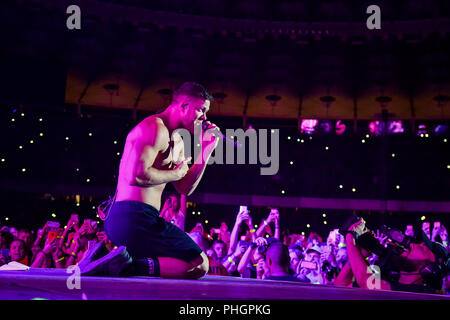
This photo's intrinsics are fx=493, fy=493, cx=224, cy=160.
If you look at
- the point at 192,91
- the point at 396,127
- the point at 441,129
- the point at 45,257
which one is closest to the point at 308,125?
the point at 396,127

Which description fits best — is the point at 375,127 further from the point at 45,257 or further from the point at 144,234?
the point at 144,234

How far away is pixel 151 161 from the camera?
9.55 feet

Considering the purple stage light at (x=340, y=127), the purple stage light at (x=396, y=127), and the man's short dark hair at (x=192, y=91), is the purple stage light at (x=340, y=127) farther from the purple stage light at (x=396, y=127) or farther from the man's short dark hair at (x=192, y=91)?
the man's short dark hair at (x=192, y=91)

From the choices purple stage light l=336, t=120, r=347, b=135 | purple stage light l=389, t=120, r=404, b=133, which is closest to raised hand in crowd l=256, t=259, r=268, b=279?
purple stage light l=336, t=120, r=347, b=135

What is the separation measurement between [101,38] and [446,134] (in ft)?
37.7

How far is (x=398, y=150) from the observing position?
17.2 m

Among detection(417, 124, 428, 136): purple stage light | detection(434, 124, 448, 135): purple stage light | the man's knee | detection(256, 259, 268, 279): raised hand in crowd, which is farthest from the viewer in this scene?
detection(417, 124, 428, 136): purple stage light

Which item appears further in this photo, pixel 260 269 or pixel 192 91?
pixel 260 269

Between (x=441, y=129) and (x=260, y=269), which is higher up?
(x=441, y=129)

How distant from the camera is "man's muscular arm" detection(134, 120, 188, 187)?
287cm

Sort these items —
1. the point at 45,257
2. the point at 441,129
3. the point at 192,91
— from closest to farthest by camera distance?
the point at 192,91 → the point at 45,257 → the point at 441,129

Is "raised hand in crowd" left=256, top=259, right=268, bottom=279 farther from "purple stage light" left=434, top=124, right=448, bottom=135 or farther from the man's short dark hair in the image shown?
"purple stage light" left=434, top=124, right=448, bottom=135
